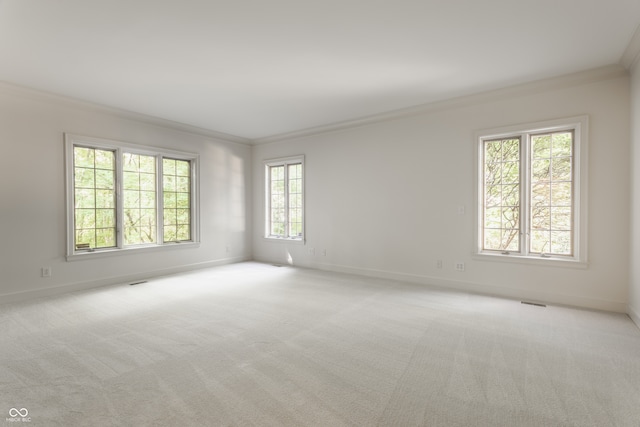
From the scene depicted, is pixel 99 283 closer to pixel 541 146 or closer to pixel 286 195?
pixel 286 195

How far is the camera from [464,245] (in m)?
4.61

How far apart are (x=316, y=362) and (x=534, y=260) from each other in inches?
131

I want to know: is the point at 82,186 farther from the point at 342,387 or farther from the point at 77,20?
the point at 342,387

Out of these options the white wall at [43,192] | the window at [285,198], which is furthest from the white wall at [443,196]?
the white wall at [43,192]

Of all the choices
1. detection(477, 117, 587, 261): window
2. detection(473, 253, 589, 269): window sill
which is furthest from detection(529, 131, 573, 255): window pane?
detection(473, 253, 589, 269): window sill

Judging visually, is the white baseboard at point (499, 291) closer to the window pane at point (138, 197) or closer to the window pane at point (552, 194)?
the window pane at point (552, 194)

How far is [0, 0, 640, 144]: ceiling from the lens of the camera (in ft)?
8.27

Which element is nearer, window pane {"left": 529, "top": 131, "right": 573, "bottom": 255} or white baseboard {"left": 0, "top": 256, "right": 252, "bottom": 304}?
window pane {"left": 529, "top": 131, "right": 573, "bottom": 255}

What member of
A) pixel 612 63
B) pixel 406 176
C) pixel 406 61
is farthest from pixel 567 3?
pixel 406 176

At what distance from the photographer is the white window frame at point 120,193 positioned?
454cm

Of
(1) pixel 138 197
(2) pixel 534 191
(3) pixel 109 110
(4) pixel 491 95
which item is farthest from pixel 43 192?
(2) pixel 534 191

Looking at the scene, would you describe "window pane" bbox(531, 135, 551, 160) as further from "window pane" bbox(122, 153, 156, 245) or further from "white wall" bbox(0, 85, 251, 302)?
"window pane" bbox(122, 153, 156, 245)

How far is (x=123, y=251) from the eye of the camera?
5.11 metres

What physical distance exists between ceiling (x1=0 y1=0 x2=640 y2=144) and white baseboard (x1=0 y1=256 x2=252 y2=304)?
2.75 m
